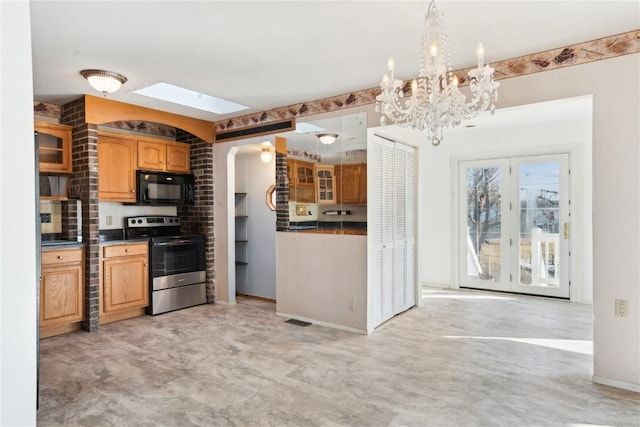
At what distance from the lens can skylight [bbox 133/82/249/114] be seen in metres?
4.21

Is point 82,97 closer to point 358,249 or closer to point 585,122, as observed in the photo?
point 358,249

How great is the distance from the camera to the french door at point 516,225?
5598 mm

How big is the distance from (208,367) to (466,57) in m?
3.35

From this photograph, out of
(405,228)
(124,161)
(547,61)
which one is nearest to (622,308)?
(547,61)

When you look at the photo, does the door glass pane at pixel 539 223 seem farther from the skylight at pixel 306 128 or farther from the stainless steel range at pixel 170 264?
the stainless steel range at pixel 170 264

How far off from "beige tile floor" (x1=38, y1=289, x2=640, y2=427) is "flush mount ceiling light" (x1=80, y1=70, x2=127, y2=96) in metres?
2.42

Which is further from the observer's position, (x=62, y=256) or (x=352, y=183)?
(x=352, y=183)

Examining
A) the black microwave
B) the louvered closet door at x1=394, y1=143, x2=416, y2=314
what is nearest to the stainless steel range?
the black microwave

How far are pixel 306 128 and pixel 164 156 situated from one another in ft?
6.76

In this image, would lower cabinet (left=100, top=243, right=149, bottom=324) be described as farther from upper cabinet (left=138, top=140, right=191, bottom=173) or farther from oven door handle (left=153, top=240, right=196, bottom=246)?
upper cabinet (left=138, top=140, right=191, bottom=173)

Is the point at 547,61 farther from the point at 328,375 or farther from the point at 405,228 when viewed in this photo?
the point at 328,375

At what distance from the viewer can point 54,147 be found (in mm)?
4293

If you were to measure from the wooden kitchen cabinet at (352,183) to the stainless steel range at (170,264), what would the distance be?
2.29 meters

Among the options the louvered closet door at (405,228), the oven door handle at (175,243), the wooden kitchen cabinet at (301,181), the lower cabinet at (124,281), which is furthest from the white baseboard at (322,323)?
the lower cabinet at (124,281)
